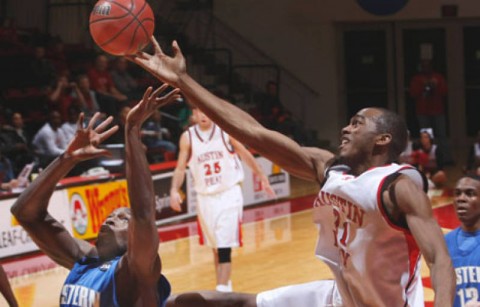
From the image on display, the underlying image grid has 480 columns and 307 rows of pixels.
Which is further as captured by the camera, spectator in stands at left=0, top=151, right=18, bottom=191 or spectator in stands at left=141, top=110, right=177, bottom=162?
spectator in stands at left=141, top=110, right=177, bottom=162

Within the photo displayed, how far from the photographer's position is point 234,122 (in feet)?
15.4

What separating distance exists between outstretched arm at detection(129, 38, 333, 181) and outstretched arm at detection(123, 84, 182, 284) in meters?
0.48

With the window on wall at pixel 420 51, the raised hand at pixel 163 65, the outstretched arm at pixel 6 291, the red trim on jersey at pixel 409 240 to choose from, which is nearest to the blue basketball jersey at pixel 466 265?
the red trim on jersey at pixel 409 240

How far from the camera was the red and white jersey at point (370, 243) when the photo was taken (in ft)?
14.1

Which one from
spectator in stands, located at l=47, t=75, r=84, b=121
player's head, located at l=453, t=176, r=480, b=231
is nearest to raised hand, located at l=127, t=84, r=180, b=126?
player's head, located at l=453, t=176, r=480, b=231

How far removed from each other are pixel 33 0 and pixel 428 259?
598 inches

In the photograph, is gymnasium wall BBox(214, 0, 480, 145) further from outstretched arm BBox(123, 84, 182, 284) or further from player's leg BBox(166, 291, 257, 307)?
outstretched arm BBox(123, 84, 182, 284)

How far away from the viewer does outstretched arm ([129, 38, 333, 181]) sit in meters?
4.59

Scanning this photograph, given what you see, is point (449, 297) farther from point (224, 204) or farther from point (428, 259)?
point (224, 204)

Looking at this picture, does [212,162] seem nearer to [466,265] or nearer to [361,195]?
[466,265]

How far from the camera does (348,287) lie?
4512 millimetres

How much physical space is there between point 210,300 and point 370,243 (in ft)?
3.36

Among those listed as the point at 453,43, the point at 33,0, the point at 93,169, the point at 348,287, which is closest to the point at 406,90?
the point at 453,43

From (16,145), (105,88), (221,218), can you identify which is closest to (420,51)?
(105,88)
